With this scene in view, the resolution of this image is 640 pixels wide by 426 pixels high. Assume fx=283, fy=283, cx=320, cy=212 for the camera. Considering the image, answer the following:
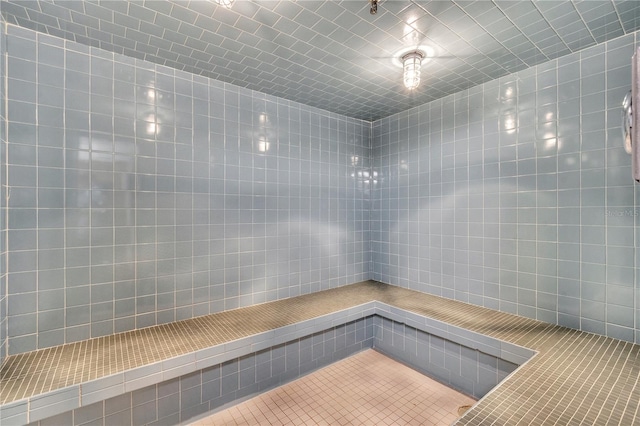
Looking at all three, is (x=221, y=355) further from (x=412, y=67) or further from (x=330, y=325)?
(x=412, y=67)

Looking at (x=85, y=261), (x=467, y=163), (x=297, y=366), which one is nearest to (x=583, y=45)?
(x=467, y=163)

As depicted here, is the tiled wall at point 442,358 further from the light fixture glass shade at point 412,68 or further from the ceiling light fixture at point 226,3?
the ceiling light fixture at point 226,3

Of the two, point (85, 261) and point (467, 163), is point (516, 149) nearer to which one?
point (467, 163)

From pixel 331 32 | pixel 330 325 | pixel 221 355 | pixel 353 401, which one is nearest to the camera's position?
pixel 331 32

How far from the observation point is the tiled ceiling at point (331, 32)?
6.37ft

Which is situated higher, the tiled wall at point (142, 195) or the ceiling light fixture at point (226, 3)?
the ceiling light fixture at point (226, 3)

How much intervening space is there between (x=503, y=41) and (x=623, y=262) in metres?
2.07

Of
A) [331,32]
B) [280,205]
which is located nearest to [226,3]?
[331,32]

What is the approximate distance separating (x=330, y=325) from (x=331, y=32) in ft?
9.10

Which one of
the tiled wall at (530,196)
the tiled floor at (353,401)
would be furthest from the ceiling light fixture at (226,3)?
the tiled floor at (353,401)

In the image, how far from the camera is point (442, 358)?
290cm

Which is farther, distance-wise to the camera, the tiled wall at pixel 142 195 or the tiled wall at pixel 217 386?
the tiled wall at pixel 142 195

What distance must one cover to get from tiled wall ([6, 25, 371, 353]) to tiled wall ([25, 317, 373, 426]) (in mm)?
698

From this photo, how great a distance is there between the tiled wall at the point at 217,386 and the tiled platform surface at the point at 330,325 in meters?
0.16
